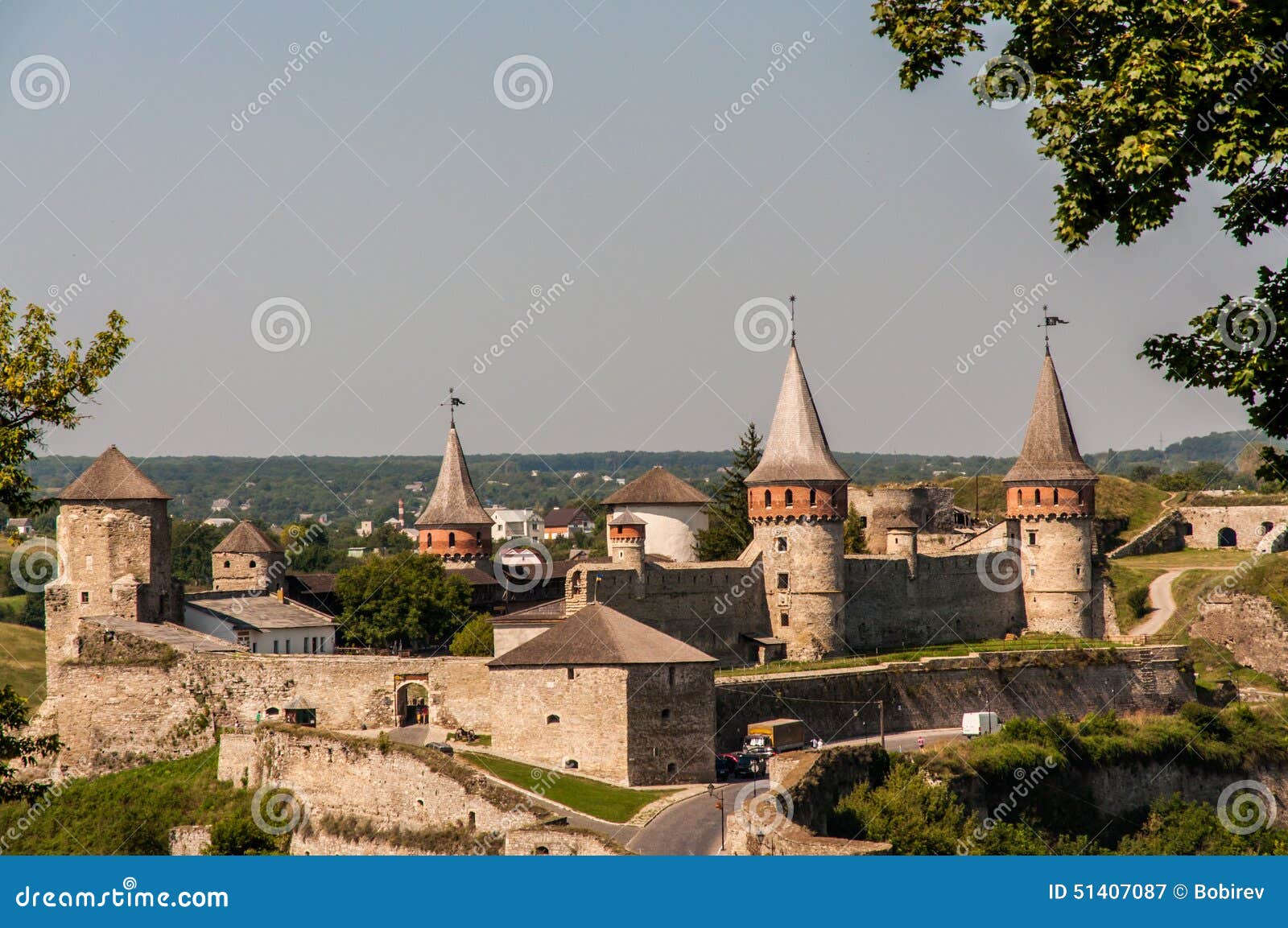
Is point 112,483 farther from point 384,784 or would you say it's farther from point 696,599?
point 696,599

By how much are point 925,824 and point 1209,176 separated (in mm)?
25383

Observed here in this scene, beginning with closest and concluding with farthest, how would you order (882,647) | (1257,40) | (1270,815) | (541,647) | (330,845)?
(1257,40), (330,845), (541,647), (1270,815), (882,647)

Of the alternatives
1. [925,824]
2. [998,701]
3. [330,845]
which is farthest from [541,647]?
[998,701]

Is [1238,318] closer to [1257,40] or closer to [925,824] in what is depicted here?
[1257,40]

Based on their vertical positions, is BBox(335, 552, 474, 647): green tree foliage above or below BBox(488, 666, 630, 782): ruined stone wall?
above

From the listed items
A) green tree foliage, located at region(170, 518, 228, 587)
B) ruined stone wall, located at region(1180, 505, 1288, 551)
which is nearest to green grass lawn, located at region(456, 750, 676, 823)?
ruined stone wall, located at region(1180, 505, 1288, 551)

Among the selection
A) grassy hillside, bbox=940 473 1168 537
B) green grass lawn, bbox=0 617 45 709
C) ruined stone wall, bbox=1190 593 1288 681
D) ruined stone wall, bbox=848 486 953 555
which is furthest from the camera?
grassy hillside, bbox=940 473 1168 537

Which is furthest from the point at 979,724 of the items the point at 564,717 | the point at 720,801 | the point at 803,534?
the point at 720,801

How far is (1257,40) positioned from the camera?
1647 centimetres

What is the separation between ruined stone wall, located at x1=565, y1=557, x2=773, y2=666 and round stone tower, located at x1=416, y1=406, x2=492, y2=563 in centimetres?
1575

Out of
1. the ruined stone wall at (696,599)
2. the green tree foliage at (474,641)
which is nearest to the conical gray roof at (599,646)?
the ruined stone wall at (696,599)

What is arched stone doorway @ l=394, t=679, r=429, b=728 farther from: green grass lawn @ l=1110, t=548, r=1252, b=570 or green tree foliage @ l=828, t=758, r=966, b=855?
green grass lawn @ l=1110, t=548, r=1252, b=570

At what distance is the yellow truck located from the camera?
45.1 m

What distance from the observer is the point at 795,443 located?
56.6 metres
